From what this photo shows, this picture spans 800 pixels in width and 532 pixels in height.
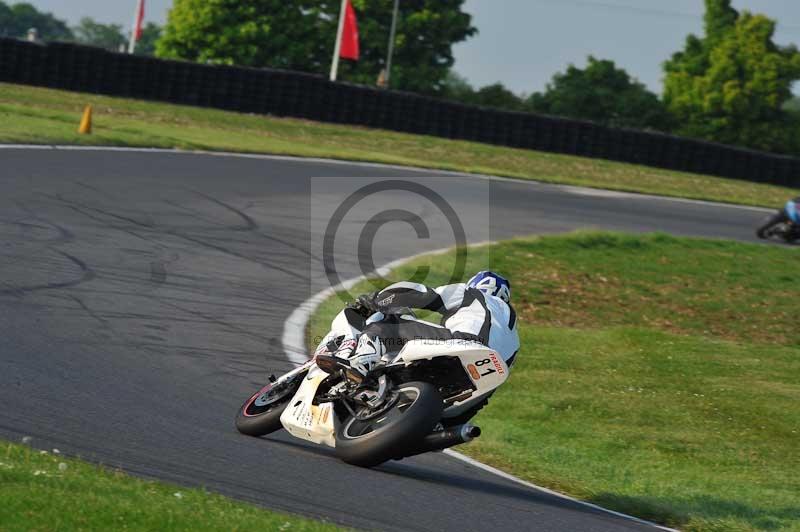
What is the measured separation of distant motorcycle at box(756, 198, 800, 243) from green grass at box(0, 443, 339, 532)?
1896 centimetres

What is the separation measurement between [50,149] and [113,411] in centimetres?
1319

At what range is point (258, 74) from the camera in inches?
1249

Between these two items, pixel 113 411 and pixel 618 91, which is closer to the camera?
pixel 113 411

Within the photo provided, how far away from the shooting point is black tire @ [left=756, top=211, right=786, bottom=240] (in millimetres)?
23422

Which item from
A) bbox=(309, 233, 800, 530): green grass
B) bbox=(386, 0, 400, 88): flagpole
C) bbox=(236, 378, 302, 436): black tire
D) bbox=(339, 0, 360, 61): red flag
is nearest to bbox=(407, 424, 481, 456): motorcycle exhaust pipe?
bbox=(236, 378, 302, 436): black tire

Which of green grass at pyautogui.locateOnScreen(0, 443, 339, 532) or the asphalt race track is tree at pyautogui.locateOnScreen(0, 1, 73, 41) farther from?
green grass at pyautogui.locateOnScreen(0, 443, 339, 532)

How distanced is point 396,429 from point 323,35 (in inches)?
2131

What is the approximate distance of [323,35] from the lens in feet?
195

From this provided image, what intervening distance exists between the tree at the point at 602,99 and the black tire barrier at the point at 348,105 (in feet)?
81.6

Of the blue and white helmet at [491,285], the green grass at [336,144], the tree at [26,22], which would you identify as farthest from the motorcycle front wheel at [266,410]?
the tree at [26,22]

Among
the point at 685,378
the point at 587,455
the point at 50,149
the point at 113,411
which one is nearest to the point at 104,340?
the point at 113,411

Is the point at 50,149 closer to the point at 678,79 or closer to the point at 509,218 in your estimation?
the point at 509,218

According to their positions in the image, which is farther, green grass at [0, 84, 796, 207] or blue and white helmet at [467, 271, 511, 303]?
green grass at [0, 84, 796, 207]

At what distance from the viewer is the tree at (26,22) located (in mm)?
145375
